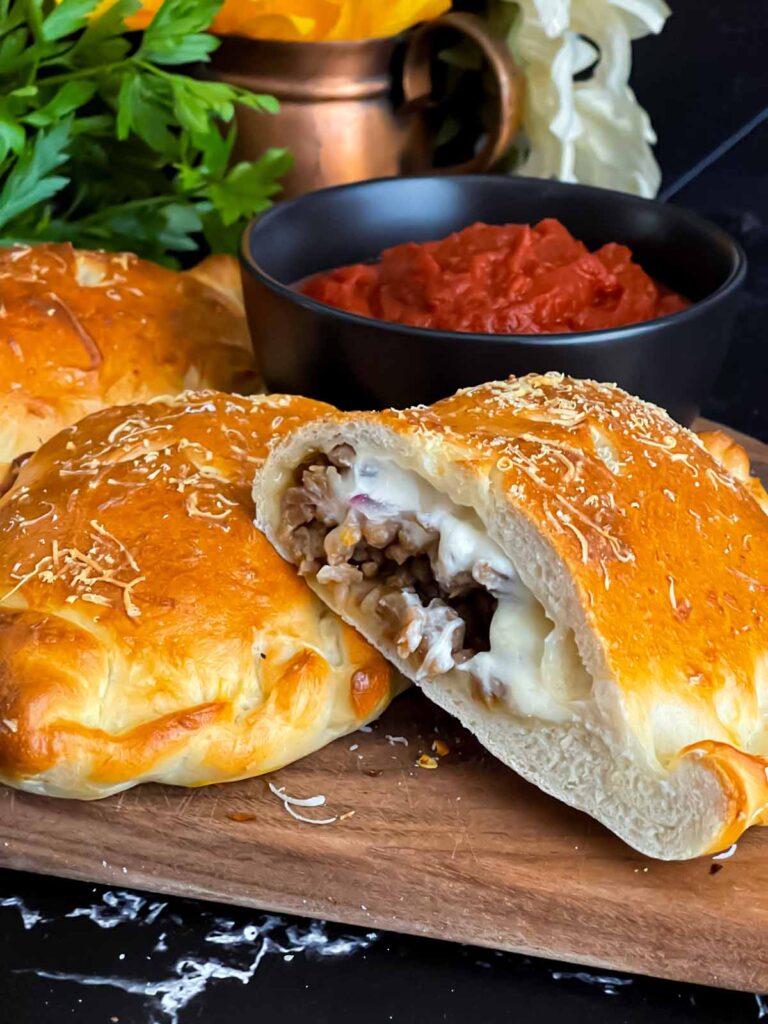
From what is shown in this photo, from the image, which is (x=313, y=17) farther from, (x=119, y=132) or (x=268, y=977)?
(x=268, y=977)

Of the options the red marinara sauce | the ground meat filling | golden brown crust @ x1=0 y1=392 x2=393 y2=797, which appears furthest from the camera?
the red marinara sauce

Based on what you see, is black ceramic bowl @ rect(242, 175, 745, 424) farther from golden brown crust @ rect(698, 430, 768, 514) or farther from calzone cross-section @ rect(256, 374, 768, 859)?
calzone cross-section @ rect(256, 374, 768, 859)

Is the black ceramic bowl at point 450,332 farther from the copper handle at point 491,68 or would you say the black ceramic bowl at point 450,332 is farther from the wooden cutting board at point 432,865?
the wooden cutting board at point 432,865

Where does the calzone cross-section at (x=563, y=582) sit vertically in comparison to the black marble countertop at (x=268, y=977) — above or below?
above

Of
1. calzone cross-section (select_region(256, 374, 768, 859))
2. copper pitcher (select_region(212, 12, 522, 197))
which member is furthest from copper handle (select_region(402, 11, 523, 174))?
calzone cross-section (select_region(256, 374, 768, 859))

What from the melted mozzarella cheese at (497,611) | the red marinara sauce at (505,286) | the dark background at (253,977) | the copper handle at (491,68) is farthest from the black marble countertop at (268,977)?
the copper handle at (491,68)

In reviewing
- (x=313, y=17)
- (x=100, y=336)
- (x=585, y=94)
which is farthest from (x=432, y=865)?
(x=585, y=94)
